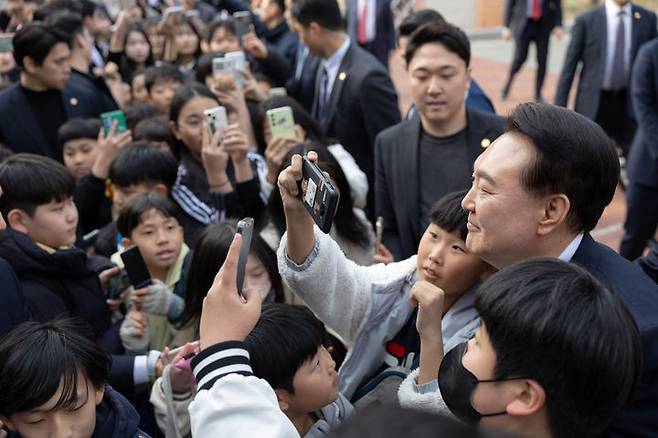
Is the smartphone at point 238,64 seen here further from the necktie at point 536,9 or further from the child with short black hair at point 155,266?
the necktie at point 536,9

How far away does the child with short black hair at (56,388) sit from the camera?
2.16m

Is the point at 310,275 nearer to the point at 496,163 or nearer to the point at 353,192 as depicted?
the point at 496,163

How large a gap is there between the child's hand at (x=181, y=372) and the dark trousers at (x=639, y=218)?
11.8ft

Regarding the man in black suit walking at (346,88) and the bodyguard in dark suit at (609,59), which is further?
the bodyguard in dark suit at (609,59)

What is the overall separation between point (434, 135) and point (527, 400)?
224 centimetres

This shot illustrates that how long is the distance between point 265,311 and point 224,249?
0.70 metres

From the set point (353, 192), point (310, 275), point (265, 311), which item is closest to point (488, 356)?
point (310, 275)

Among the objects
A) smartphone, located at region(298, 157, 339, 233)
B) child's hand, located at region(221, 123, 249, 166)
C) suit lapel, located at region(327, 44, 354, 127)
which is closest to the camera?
smartphone, located at region(298, 157, 339, 233)

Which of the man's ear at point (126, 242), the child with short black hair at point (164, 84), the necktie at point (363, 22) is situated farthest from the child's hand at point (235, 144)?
the necktie at point (363, 22)

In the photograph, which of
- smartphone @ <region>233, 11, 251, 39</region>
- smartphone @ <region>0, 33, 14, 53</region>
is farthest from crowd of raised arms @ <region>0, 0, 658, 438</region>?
smartphone @ <region>233, 11, 251, 39</region>

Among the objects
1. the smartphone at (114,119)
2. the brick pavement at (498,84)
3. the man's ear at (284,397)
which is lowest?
the brick pavement at (498,84)

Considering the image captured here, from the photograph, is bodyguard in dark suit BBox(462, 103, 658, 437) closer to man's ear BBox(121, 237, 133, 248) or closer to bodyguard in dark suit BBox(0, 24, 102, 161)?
man's ear BBox(121, 237, 133, 248)

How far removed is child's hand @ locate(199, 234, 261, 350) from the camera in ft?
5.64

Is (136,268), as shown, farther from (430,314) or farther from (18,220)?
(430,314)
